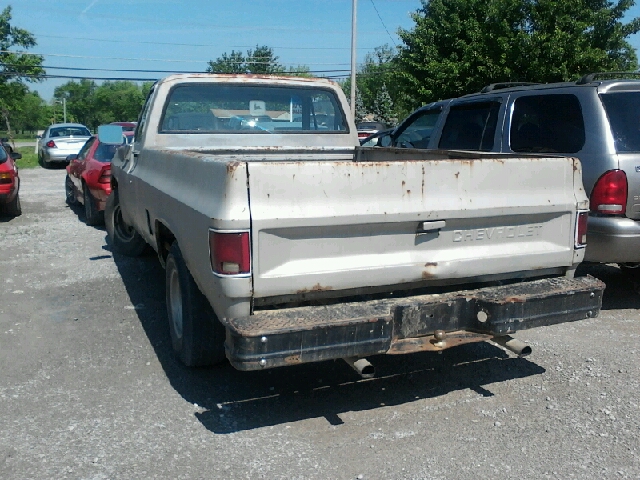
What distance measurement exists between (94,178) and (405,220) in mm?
7648

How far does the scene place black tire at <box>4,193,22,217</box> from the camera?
11.5m

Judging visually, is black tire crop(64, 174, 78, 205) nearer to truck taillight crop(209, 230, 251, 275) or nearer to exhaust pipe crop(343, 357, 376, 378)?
truck taillight crop(209, 230, 251, 275)

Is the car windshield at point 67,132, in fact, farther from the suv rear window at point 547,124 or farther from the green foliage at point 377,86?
the suv rear window at point 547,124

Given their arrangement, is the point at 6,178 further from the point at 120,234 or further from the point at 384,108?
the point at 384,108

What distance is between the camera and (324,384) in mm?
4426

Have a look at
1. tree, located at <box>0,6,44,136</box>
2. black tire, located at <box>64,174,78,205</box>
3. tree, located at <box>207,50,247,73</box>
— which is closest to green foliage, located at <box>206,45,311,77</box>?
tree, located at <box>207,50,247,73</box>

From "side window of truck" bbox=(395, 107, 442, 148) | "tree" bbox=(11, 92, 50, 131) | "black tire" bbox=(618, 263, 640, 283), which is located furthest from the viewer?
"tree" bbox=(11, 92, 50, 131)

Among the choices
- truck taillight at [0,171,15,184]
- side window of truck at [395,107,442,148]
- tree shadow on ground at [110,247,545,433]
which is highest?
side window of truck at [395,107,442,148]

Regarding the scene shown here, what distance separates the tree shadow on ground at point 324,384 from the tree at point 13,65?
37887 mm

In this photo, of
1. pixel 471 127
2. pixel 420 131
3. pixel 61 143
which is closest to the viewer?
pixel 471 127

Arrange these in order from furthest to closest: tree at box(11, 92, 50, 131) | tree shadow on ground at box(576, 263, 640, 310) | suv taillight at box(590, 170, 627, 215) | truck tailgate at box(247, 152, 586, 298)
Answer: tree at box(11, 92, 50, 131) → tree shadow on ground at box(576, 263, 640, 310) → suv taillight at box(590, 170, 627, 215) → truck tailgate at box(247, 152, 586, 298)

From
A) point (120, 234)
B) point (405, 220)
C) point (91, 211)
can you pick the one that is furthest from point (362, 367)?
point (91, 211)

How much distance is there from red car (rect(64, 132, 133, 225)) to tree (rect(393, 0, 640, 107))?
1181 cm

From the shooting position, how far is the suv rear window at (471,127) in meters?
6.91
